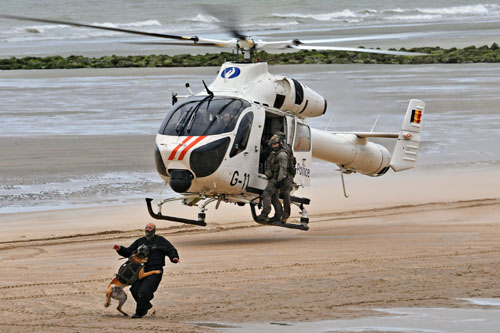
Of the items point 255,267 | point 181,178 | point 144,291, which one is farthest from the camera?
point 181,178

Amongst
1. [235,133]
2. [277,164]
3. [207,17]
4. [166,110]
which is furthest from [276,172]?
[207,17]

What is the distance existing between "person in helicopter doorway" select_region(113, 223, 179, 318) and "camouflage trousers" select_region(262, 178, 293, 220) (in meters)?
5.14

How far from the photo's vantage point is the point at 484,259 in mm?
14648

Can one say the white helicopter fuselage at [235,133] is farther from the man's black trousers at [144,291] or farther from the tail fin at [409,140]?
the man's black trousers at [144,291]

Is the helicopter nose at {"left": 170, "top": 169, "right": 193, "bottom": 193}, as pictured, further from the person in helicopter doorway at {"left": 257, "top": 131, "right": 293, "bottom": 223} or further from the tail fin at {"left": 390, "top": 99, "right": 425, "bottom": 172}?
the tail fin at {"left": 390, "top": 99, "right": 425, "bottom": 172}

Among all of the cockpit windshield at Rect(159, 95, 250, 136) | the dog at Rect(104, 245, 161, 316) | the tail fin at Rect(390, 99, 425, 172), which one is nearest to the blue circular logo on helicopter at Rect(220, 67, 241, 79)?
the cockpit windshield at Rect(159, 95, 250, 136)

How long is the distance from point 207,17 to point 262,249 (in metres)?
73.7

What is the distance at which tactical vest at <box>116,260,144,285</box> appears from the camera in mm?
10883

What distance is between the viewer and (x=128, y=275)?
10.9m

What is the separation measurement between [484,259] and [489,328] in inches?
189

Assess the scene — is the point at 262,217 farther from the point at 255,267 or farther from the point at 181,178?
the point at 255,267

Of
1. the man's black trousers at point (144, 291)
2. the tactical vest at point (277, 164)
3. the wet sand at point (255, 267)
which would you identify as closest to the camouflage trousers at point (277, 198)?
the tactical vest at point (277, 164)

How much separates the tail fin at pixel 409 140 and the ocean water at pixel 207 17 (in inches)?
2124

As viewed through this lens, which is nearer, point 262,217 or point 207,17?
point 262,217
